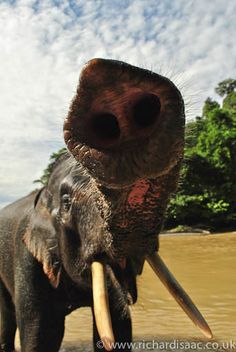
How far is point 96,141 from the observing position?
4.94 ft

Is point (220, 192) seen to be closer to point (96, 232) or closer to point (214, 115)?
point (214, 115)

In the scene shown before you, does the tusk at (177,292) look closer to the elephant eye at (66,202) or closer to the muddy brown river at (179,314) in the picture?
the elephant eye at (66,202)

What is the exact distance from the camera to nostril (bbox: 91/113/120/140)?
4.89ft

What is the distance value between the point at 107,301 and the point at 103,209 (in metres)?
0.39

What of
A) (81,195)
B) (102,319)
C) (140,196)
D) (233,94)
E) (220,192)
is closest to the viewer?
(140,196)

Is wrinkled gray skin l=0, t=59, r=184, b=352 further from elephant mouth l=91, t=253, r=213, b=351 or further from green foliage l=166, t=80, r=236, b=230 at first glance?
green foliage l=166, t=80, r=236, b=230

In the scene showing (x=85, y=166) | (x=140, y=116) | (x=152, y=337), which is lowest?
(x=152, y=337)

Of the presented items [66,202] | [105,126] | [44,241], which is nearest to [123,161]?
[105,126]

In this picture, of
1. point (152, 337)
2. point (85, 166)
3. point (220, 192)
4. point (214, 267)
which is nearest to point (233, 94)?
point (220, 192)

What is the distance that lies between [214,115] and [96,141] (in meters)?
24.5

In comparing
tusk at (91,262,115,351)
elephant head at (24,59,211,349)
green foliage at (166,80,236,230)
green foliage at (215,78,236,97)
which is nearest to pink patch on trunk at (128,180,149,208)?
elephant head at (24,59,211,349)

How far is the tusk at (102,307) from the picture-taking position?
5.57ft

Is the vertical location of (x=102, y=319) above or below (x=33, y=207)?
below

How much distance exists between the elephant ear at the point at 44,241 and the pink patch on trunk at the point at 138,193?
1.15 metres
